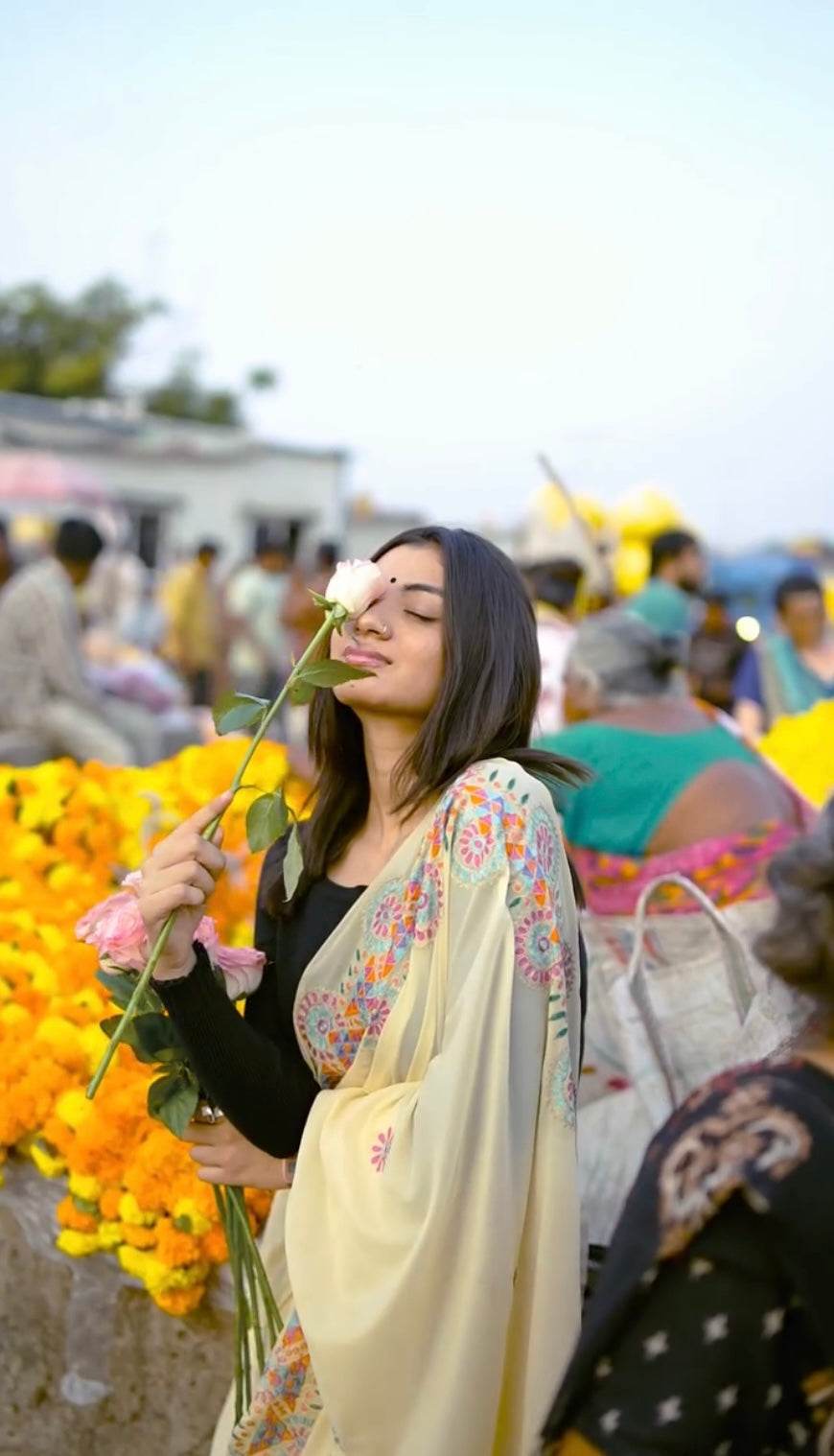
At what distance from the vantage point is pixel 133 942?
210cm

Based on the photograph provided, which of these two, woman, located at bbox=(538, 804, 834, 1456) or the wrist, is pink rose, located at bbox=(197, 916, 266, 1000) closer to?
the wrist

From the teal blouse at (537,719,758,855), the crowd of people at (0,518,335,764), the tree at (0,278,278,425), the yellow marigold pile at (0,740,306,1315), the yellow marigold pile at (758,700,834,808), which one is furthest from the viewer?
the tree at (0,278,278,425)

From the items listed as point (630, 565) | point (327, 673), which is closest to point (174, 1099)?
point (327, 673)

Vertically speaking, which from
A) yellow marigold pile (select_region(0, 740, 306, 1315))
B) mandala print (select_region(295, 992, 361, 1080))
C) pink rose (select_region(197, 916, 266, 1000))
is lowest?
yellow marigold pile (select_region(0, 740, 306, 1315))

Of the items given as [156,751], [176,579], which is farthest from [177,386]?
[156,751]

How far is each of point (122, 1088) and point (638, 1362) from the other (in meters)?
1.83

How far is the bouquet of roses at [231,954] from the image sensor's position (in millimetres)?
2102

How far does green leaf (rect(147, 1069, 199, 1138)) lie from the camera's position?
2.28 metres

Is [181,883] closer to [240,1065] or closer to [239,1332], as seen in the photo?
[240,1065]

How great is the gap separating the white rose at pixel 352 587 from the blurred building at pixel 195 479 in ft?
90.0

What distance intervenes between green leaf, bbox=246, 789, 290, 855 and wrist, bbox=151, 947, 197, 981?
16cm

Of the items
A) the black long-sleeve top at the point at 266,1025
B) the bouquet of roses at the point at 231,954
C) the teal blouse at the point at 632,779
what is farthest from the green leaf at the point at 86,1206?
the teal blouse at the point at 632,779

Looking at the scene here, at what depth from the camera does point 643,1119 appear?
3.47 meters

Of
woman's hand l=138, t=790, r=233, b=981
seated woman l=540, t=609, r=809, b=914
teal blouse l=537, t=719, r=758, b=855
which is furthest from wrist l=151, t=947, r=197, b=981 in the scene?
teal blouse l=537, t=719, r=758, b=855
